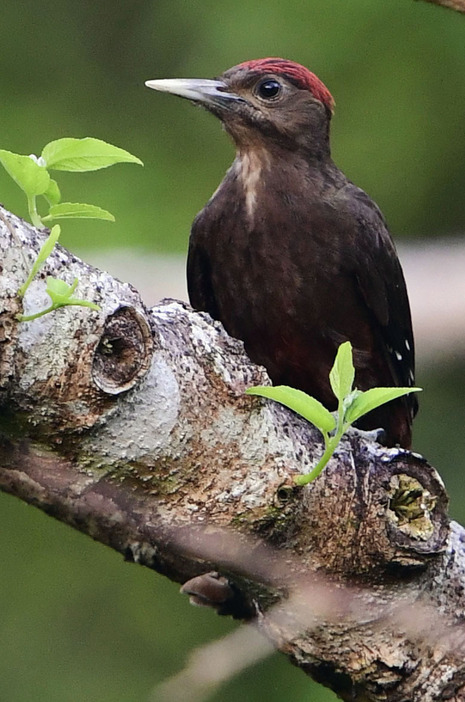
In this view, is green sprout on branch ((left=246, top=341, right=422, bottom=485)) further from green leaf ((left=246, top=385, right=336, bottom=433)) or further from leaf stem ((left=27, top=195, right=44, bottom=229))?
leaf stem ((left=27, top=195, right=44, bottom=229))

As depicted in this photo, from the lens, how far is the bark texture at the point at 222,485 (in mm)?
2336

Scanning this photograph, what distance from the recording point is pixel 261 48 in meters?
6.25

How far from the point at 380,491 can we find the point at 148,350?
64 cm

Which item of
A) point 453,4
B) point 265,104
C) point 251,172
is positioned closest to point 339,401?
point 453,4

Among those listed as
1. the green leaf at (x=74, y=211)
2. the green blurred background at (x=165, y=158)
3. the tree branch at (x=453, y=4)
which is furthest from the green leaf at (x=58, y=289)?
the green blurred background at (x=165, y=158)

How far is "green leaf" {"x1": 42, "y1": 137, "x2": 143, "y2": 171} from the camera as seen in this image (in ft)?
7.47

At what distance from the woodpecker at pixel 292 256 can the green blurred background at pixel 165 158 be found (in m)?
1.41

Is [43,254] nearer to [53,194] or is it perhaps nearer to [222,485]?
[53,194]

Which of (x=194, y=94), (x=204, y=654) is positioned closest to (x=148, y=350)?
(x=204, y=654)

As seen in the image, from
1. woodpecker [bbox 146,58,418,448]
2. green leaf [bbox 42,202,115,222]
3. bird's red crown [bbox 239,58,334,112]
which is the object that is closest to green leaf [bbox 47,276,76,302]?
green leaf [bbox 42,202,115,222]

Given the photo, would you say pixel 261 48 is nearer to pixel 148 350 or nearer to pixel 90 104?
pixel 90 104

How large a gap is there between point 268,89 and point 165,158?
2216mm

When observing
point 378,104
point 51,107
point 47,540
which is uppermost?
point 378,104

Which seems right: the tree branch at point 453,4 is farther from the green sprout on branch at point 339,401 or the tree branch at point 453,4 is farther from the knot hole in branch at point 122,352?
the knot hole in branch at point 122,352
